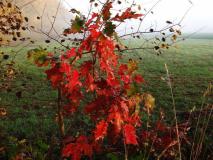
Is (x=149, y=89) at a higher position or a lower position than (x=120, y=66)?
lower

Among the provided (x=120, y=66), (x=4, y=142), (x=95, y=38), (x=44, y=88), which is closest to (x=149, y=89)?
(x=44, y=88)

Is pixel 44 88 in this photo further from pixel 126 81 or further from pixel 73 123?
pixel 126 81

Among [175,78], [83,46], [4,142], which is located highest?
[83,46]

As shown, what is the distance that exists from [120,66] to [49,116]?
164 inches

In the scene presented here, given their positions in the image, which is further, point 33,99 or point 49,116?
point 33,99

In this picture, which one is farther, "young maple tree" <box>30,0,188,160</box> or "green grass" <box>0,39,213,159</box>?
"green grass" <box>0,39,213,159</box>

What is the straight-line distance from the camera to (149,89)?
435 inches

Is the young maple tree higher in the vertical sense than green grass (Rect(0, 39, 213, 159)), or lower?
higher

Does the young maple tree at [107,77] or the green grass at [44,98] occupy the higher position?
the young maple tree at [107,77]

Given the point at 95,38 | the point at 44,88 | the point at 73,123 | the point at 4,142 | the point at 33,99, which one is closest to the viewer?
the point at 95,38

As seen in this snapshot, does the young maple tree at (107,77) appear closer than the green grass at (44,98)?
Yes

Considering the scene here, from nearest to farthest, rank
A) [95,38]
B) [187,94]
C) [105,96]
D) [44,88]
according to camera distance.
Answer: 1. [95,38]
2. [105,96]
3. [187,94]
4. [44,88]

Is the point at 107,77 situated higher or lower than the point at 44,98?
higher

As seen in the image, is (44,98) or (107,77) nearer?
(107,77)
